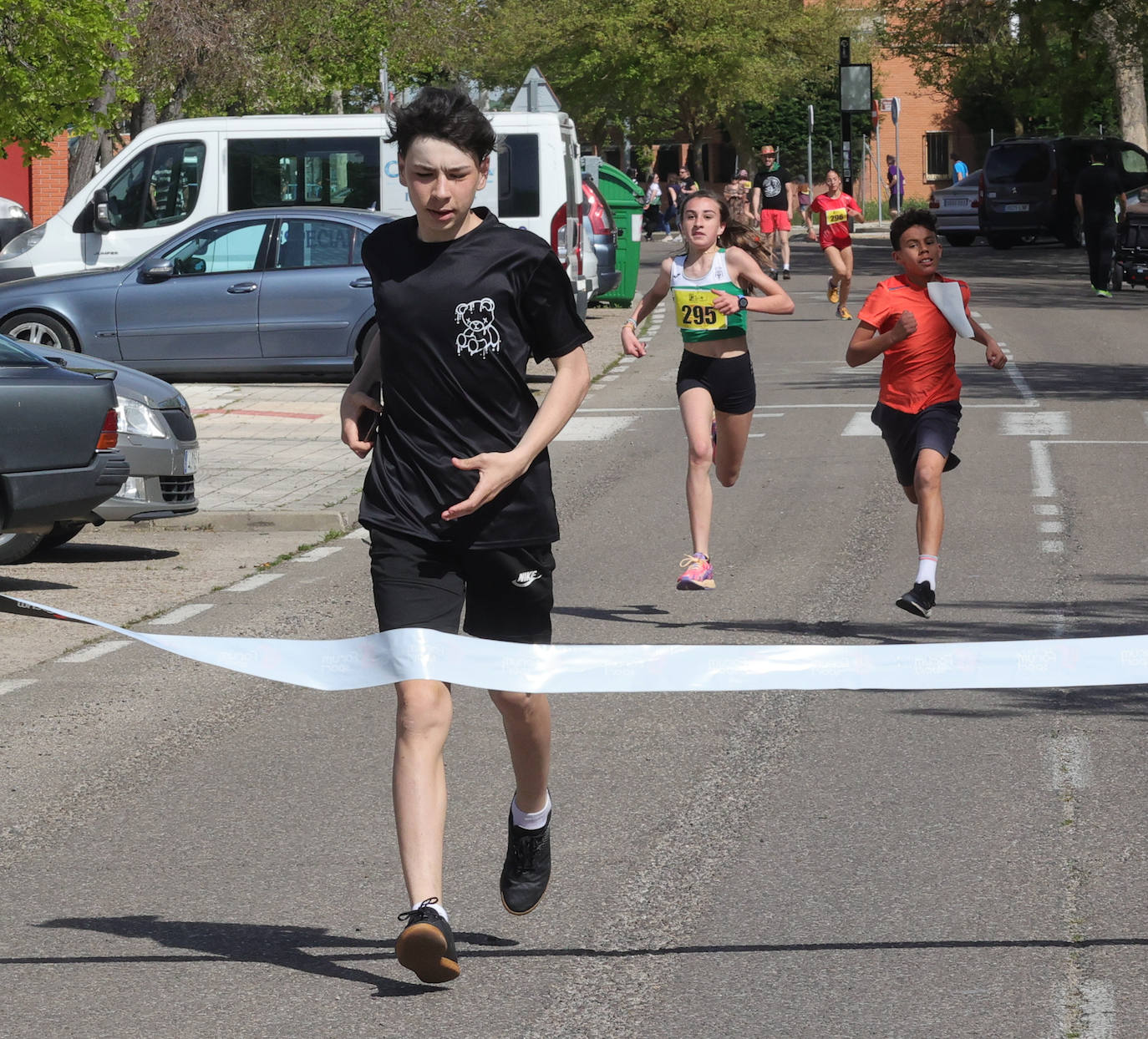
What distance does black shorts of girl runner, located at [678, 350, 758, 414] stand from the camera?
32.1 ft

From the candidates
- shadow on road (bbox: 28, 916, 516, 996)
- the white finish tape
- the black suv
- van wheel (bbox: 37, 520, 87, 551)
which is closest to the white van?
van wheel (bbox: 37, 520, 87, 551)

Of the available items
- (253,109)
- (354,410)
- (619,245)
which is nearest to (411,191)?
(354,410)

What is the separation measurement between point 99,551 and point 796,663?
7943 mm

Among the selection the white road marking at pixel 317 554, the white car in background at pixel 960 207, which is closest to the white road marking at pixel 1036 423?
the white road marking at pixel 317 554

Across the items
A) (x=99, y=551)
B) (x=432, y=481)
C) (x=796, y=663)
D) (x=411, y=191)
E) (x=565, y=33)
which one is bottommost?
(x=99, y=551)

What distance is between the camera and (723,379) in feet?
32.1

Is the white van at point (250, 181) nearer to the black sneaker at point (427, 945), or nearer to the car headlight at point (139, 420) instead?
the car headlight at point (139, 420)

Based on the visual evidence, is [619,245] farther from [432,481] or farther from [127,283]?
[432,481]

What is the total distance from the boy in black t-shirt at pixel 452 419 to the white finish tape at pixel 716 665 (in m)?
0.09

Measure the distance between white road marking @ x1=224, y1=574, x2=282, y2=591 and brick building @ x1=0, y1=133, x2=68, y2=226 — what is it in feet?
116

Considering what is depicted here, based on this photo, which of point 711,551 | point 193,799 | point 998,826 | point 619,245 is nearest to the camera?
point 998,826

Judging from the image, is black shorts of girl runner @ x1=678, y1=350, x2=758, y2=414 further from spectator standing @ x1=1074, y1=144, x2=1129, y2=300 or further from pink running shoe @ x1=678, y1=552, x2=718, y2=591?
spectator standing @ x1=1074, y1=144, x2=1129, y2=300

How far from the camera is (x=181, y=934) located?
16.2ft

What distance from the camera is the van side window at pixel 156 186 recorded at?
21.8 metres
